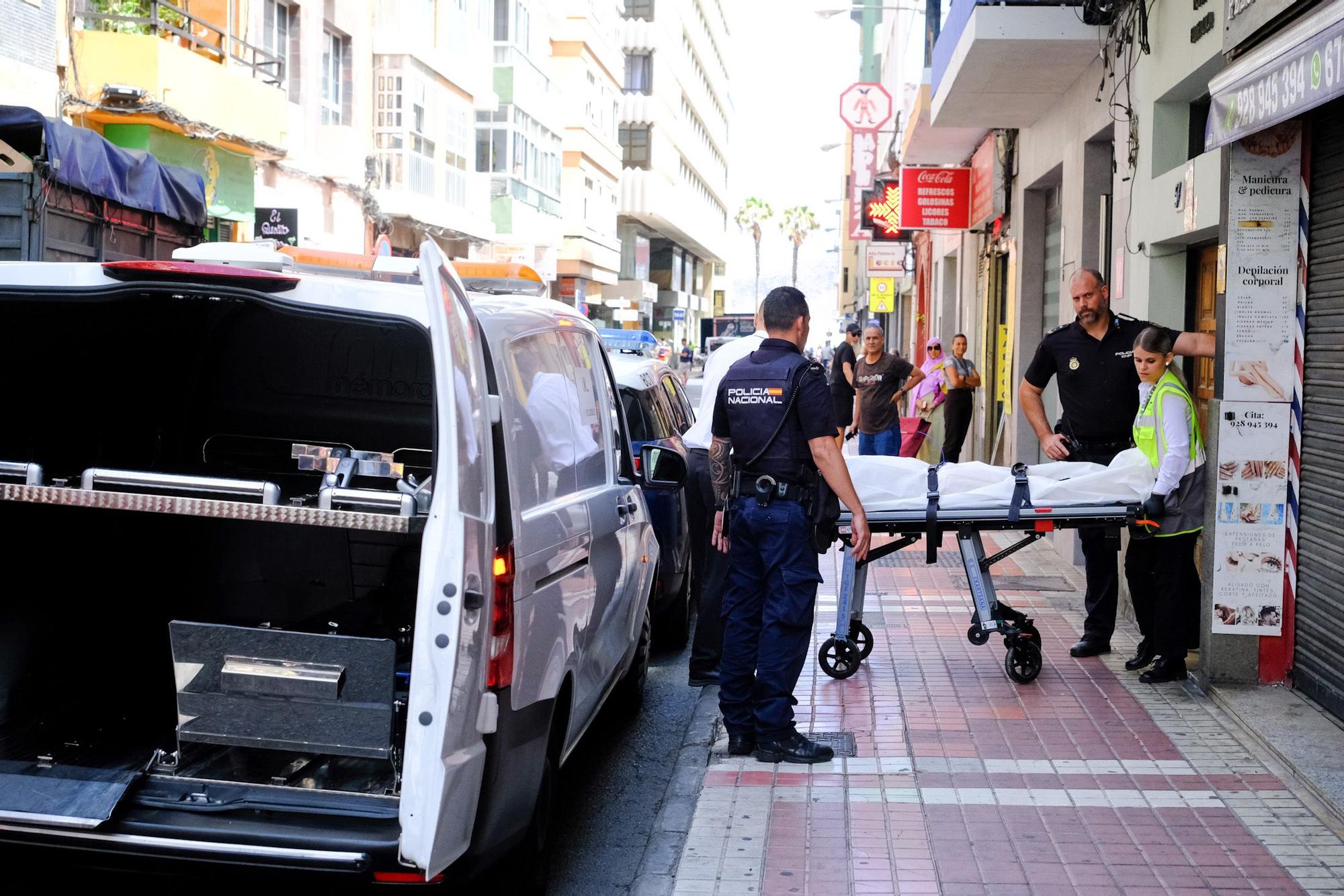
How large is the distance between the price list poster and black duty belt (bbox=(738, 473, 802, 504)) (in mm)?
2297

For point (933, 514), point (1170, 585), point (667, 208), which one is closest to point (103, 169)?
point (933, 514)

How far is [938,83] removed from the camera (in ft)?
45.7

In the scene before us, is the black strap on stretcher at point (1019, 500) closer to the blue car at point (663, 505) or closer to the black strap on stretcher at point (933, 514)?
the black strap on stretcher at point (933, 514)

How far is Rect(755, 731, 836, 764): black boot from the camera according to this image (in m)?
6.02

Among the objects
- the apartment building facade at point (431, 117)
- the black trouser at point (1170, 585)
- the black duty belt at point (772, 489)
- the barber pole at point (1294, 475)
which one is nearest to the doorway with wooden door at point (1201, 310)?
the black trouser at point (1170, 585)

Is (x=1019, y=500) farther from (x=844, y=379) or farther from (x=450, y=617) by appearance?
(x=844, y=379)

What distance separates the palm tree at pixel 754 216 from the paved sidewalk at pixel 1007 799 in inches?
4222

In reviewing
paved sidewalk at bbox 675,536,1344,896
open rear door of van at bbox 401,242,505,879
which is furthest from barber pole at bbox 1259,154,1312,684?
open rear door of van at bbox 401,242,505,879

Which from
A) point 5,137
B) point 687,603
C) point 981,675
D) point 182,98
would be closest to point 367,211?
point 182,98

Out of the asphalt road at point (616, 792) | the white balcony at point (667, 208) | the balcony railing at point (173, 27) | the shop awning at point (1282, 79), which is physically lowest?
the asphalt road at point (616, 792)

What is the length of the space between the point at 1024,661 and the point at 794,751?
1859 mm

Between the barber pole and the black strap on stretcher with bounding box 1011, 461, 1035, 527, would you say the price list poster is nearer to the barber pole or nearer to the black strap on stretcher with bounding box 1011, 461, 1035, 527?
the barber pole

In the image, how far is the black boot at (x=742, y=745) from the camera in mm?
6184

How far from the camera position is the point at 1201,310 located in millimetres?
8984
